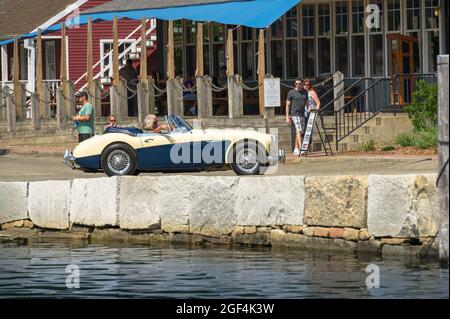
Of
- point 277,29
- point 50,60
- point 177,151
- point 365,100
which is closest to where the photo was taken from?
point 177,151

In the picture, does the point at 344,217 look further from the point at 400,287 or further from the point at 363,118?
the point at 363,118

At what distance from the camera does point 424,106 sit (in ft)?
103

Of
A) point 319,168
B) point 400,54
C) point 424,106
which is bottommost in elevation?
point 319,168

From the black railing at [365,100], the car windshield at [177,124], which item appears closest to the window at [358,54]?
the black railing at [365,100]

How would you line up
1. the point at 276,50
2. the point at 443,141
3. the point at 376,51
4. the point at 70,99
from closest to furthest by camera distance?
the point at 443,141, the point at 376,51, the point at 70,99, the point at 276,50

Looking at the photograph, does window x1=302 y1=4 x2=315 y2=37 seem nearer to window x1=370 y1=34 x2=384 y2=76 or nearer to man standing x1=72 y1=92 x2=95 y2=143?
window x1=370 y1=34 x2=384 y2=76

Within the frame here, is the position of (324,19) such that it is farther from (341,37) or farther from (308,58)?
(308,58)

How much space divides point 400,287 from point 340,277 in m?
1.30

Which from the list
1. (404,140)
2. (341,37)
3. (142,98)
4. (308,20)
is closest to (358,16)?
(341,37)

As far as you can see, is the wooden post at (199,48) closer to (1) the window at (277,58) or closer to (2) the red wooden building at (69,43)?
(1) the window at (277,58)

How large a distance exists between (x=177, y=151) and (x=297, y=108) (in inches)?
175

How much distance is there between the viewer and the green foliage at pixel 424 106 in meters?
31.3

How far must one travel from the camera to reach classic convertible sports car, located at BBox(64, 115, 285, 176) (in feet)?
90.9

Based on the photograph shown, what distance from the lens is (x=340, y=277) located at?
63.4 ft
